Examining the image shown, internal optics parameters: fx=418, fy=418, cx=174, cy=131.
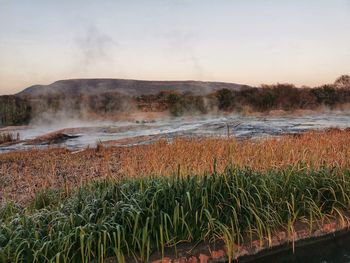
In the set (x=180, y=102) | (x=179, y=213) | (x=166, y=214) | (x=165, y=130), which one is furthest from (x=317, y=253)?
(x=180, y=102)

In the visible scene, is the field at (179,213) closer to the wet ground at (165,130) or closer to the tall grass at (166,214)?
the tall grass at (166,214)

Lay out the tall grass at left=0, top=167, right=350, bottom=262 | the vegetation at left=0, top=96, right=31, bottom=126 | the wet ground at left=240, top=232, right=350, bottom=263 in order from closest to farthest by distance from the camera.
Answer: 1. the tall grass at left=0, top=167, right=350, bottom=262
2. the wet ground at left=240, top=232, right=350, bottom=263
3. the vegetation at left=0, top=96, right=31, bottom=126

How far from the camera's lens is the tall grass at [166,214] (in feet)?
13.4

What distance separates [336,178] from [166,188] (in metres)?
2.65

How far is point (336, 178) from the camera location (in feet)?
19.8

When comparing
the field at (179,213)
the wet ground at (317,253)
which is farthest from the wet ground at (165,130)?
the wet ground at (317,253)

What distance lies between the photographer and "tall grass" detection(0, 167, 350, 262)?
4.09 metres

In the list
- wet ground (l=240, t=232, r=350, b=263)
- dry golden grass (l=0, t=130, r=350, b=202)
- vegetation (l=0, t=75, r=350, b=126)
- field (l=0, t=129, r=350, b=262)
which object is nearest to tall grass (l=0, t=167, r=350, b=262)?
field (l=0, t=129, r=350, b=262)

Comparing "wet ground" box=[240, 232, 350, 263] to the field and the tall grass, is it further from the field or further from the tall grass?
the tall grass

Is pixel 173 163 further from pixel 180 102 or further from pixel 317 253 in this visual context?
pixel 180 102

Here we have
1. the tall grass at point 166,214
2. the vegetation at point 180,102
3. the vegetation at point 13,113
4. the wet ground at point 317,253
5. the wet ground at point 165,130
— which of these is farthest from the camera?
the vegetation at point 180,102

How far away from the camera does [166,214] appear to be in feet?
14.3

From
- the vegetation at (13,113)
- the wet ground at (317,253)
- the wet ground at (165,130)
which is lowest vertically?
the wet ground at (317,253)

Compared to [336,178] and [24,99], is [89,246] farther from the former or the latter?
[24,99]
